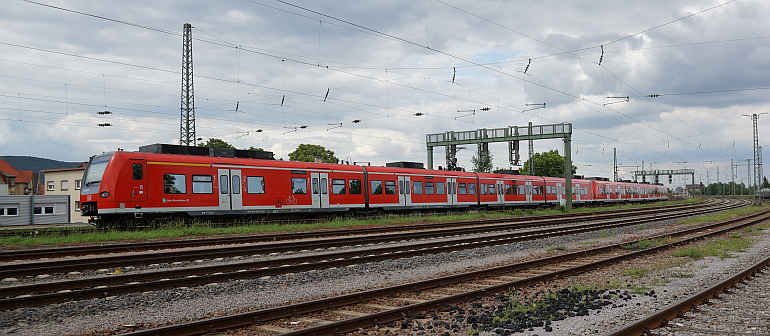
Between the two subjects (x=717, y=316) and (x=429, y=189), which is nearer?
(x=717, y=316)

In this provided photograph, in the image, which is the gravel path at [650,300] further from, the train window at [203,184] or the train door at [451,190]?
the train door at [451,190]

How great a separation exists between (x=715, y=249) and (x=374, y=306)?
12120 millimetres

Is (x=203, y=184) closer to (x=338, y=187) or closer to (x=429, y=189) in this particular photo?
(x=338, y=187)

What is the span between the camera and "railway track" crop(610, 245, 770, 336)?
256 inches

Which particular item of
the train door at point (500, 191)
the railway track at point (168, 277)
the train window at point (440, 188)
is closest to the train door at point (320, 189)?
the train window at point (440, 188)

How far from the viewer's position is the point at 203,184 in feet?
68.5

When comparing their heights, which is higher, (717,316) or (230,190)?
(230,190)

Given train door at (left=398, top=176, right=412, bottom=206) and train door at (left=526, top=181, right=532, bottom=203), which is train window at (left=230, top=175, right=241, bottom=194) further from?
train door at (left=526, top=181, right=532, bottom=203)

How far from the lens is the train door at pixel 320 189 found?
25.5 metres

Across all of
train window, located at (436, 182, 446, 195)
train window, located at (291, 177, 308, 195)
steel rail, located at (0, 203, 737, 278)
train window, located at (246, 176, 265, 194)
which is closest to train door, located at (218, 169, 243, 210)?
train window, located at (246, 176, 265, 194)

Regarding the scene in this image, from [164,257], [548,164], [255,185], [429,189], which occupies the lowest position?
[164,257]

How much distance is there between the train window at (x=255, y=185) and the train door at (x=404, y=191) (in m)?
9.48

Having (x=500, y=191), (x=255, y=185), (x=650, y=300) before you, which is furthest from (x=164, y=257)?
(x=500, y=191)

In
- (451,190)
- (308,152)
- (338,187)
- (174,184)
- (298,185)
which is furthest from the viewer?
(308,152)
